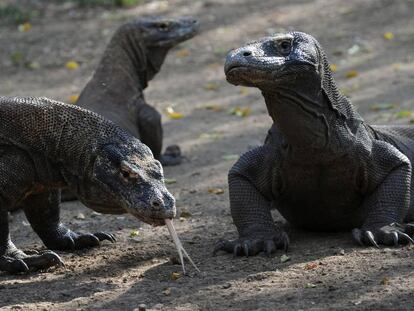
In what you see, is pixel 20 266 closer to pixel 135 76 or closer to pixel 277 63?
pixel 277 63

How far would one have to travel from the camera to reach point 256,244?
6316 mm

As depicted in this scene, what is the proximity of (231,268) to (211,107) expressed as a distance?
229 inches

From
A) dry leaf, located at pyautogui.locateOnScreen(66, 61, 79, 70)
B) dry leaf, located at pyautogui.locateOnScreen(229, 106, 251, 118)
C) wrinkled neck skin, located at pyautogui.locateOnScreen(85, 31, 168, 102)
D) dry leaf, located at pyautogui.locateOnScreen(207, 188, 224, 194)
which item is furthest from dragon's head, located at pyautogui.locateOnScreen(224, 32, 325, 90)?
dry leaf, located at pyautogui.locateOnScreen(66, 61, 79, 70)

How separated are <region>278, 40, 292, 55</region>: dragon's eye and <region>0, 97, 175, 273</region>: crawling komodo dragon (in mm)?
930

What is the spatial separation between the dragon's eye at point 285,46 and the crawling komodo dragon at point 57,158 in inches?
36.6

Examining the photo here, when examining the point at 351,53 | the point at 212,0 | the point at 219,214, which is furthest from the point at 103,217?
the point at 212,0

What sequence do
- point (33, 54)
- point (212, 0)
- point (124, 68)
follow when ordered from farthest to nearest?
point (212, 0), point (33, 54), point (124, 68)

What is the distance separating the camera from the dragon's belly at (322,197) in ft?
21.1

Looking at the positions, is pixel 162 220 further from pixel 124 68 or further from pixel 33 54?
pixel 33 54

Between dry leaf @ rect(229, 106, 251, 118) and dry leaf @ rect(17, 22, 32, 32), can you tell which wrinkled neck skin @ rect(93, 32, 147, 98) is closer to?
dry leaf @ rect(229, 106, 251, 118)

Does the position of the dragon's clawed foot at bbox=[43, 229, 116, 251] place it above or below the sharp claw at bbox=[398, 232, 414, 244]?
below

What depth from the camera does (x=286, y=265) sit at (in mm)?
6016

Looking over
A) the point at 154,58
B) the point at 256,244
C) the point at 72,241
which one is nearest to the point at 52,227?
the point at 72,241

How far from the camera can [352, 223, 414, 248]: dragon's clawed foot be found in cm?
619
